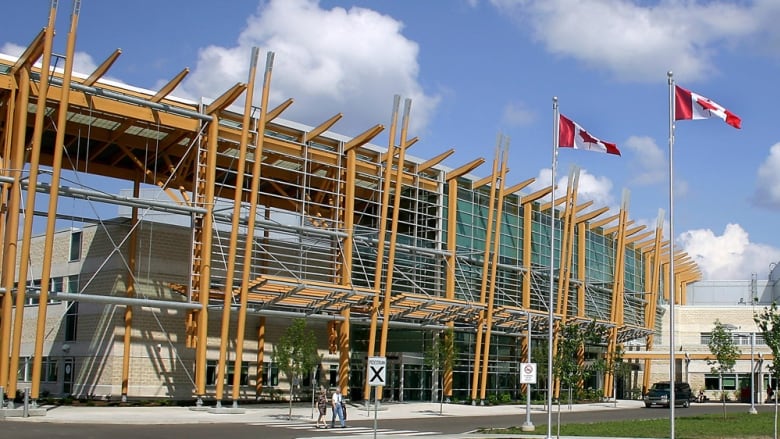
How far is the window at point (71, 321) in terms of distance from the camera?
46.7 meters

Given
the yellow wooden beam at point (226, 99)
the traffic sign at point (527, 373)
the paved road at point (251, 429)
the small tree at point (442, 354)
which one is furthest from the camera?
the small tree at point (442, 354)

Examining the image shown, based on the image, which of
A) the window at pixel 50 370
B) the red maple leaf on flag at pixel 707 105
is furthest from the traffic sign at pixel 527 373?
the window at pixel 50 370

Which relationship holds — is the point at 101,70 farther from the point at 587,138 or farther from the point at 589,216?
Answer: the point at 589,216

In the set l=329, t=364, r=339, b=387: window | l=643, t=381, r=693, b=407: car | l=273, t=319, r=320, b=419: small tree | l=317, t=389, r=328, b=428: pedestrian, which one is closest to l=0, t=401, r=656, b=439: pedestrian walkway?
l=317, t=389, r=328, b=428: pedestrian

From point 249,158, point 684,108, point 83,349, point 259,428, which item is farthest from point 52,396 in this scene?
point 684,108

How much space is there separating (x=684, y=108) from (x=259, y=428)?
688 inches

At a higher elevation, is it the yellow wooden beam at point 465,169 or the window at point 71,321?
the yellow wooden beam at point 465,169

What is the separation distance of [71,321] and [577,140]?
2908 cm

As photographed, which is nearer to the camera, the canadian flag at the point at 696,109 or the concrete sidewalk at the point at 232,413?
the canadian flag at the point at 696,109

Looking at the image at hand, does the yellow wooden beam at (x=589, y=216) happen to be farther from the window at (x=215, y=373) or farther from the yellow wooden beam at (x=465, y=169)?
the window at (x=215, y=373)

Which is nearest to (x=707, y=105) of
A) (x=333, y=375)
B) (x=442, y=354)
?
(x=442, y=354)

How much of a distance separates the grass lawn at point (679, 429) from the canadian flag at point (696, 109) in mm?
10221

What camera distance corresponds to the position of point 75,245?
4778 centimetres

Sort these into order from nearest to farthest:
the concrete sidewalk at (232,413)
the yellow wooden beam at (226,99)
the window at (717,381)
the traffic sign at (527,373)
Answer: the traffic sign at (527,373) → the concrete sidewalk at (232,413) → the yellow wooden beam at (226,99) → the window at (717,381)
